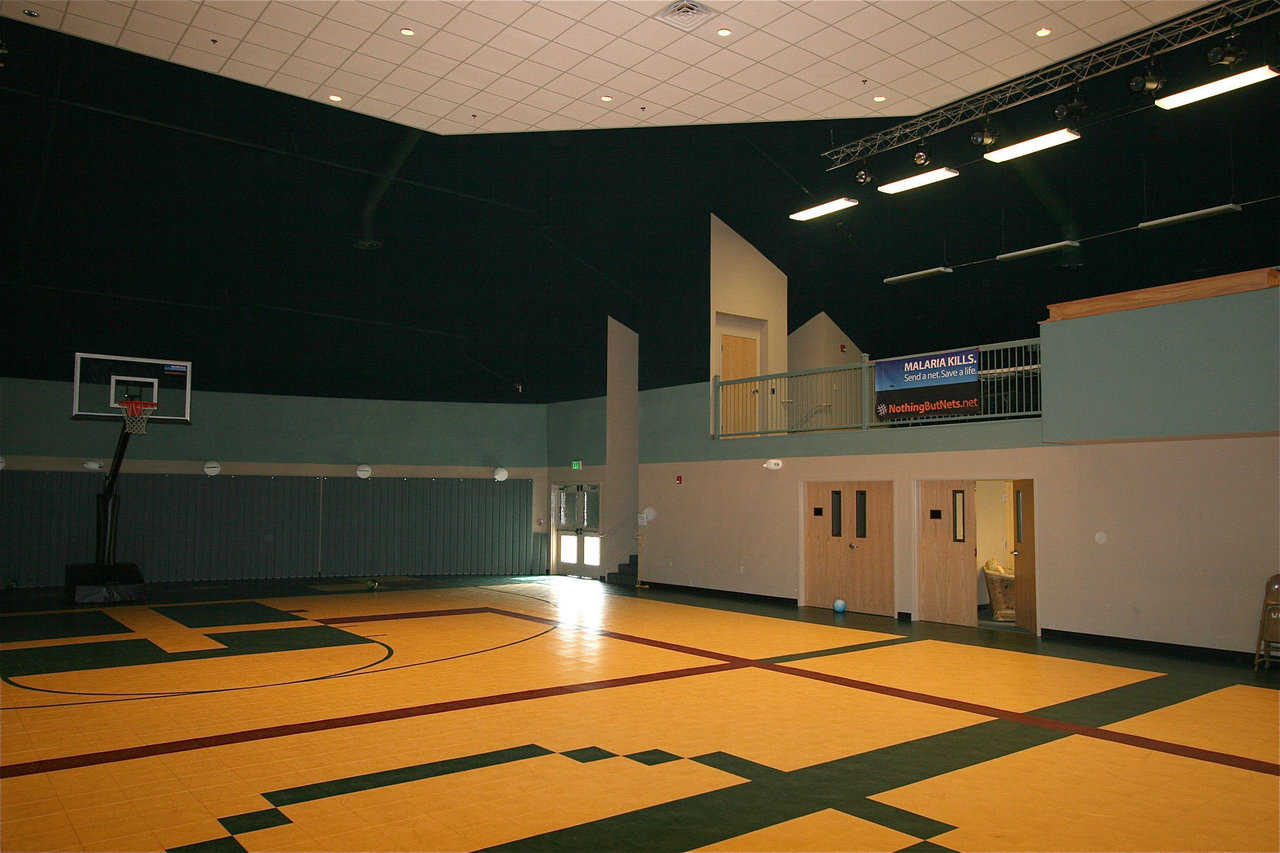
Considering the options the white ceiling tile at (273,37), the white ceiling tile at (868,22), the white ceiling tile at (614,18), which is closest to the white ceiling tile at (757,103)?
the white ceiling tile at (868,22)

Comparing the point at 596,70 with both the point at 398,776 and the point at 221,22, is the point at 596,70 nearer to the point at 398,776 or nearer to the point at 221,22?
the point at 221,22

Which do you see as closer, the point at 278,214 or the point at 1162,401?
the point at 1162,401

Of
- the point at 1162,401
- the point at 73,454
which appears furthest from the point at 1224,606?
the point at 73,454

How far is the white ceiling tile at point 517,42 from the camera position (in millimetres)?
9406

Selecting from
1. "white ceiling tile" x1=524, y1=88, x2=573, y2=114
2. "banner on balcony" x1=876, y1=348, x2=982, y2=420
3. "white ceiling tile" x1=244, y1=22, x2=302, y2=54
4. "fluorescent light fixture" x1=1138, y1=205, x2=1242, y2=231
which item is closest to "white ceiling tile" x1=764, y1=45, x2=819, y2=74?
"white ceiling tile" x1=524, y1=88, x2=573, y2=114

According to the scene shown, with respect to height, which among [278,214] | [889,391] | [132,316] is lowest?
[889,391]

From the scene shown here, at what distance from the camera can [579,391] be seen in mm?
21594

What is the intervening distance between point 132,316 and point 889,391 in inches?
563

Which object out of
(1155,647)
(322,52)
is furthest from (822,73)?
Answer: (1155,647)

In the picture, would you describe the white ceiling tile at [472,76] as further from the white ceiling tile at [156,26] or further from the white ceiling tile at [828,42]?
the white ceiling tile at [828,42]

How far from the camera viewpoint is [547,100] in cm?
1123

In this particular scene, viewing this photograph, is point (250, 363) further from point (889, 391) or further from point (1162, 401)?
point (1162, 401)

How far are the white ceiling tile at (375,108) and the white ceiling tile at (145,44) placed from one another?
2261 mm

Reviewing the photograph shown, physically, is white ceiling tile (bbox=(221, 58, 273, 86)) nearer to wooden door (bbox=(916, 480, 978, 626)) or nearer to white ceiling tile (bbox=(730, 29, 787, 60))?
white ceiling tile (bbox=(730, 29, 787, 60))
